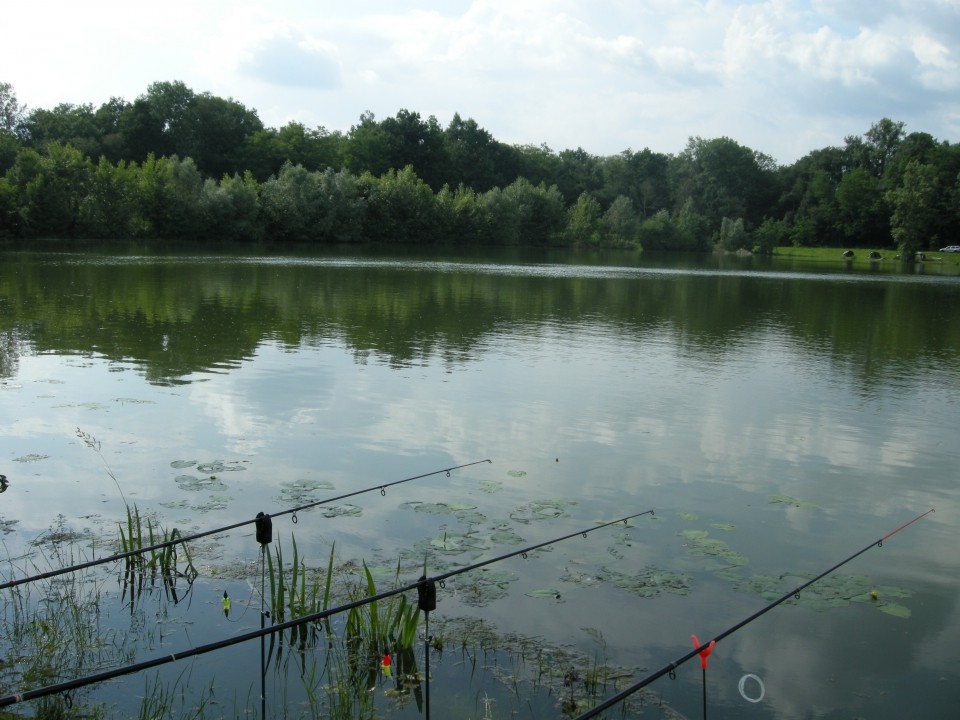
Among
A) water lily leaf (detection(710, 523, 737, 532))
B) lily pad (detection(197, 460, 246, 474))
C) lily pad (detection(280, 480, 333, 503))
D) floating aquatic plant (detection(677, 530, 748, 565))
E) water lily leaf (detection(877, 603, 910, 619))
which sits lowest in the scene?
water lily leaf (detection(877, 603, 910, 619))

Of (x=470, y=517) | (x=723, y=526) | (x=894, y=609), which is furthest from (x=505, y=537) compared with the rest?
(x=894, y=609)

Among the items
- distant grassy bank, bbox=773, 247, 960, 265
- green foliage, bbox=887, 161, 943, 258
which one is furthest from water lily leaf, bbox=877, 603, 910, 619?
green foliage, bbox=887, 161, 943, 258

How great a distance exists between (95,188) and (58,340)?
5267 centimetres

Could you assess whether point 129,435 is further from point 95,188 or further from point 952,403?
point 95,188

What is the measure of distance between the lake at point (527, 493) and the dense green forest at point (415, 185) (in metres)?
50.0

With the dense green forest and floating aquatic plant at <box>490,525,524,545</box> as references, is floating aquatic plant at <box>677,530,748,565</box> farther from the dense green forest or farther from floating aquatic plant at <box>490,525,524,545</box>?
the dense green forest

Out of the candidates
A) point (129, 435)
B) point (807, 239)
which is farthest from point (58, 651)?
point (807, 239)

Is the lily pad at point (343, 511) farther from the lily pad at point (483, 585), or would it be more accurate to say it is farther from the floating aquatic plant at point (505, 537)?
the lily pad at point (483, 585)

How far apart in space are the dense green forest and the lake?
4998 cm

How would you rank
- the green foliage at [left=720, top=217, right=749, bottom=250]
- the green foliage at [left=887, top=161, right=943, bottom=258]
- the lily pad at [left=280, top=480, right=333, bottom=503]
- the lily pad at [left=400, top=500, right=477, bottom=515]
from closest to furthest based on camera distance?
the lily pad at [left=400, top=500, right=477, bottom=515]
the lily pad at [left=280, top=480, right=333, bottom=503]
the green foliage at [left=887, top=161, right=943, bottom=258]
the green foliage at [left=720, top=217, right=749, bottom=250]

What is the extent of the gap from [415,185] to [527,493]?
8030 cm

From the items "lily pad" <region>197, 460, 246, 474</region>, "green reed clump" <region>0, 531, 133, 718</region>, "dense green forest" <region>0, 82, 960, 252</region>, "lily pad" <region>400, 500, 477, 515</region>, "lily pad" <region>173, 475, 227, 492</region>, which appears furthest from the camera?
"dense green forest" <region>0, 82, 960, 252</region>

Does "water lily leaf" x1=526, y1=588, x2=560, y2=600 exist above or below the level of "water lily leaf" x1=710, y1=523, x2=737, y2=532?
below

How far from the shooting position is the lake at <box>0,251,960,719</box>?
5953 millimetres
